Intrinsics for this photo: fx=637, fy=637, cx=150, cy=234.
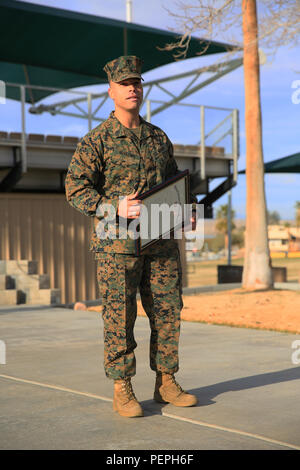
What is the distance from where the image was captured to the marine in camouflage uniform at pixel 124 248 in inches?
145

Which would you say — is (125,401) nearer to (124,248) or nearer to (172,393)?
(172,393)

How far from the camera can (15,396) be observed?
14.2ft

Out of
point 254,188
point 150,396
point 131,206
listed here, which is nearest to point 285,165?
point 254,188

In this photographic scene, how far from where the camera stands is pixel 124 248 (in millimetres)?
3646

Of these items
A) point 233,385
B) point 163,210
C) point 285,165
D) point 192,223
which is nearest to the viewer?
point 163,210

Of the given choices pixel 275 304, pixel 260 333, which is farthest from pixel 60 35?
pixel 260 333

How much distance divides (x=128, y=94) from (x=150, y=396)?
1.97 m

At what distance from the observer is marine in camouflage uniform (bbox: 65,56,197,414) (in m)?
3.67

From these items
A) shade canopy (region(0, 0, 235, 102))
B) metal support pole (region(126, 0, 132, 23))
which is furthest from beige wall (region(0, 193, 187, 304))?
metal support pole (region(126, 0, 132, 23))

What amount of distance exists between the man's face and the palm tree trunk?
8856 millimetres

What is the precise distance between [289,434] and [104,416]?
1072 mm

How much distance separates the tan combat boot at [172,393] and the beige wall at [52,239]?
10.3 metres

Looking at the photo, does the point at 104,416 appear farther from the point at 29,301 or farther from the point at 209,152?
the point at 209,152

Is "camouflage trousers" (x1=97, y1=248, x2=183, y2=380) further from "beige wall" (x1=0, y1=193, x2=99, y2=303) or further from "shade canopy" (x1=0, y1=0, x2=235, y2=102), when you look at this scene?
"shade canopy" (x1=0, y1=0, x2=235, y2=102)
